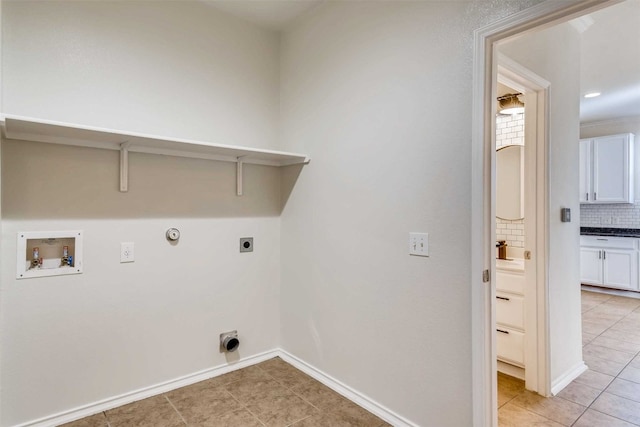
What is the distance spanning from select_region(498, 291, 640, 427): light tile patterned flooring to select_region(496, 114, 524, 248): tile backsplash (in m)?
1.15

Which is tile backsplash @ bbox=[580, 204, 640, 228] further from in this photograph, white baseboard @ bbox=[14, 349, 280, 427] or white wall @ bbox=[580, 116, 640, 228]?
white baseboard @ bbox=[14, 349, 280, 427]

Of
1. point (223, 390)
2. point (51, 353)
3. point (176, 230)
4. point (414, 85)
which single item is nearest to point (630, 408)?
point (414, 85)

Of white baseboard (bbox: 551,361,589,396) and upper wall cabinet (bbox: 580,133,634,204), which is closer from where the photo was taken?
white baseboard (bbox: 551,361,589,396)

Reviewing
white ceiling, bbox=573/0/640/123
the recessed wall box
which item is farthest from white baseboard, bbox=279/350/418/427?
white ceiling, bbox=573/0/640/123

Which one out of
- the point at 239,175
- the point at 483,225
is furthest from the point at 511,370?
the point at 239,175

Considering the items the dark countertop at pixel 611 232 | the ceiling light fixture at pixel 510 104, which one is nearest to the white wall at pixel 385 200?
the ceiling light fixture at pixel 510 104

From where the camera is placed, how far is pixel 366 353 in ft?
7.32

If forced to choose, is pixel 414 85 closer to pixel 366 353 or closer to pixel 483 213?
pixel 483 213

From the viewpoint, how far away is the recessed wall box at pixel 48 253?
1934 millimetres

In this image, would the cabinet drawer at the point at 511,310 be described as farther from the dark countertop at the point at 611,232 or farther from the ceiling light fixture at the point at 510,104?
the dark countertop at the point at 611,232

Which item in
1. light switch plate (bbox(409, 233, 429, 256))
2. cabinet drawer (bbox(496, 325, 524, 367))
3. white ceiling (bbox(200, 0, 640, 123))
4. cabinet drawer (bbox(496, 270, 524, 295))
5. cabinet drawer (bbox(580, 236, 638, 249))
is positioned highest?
white ceiling (bbox(200, 0, 640, 123))

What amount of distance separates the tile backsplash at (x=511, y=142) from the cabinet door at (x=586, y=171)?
3.62m

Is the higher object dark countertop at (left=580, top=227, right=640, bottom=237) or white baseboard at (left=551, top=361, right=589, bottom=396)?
dark countertop at (left=580, top=227, right=640, bottom=237)

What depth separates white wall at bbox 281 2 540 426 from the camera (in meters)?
1.78
